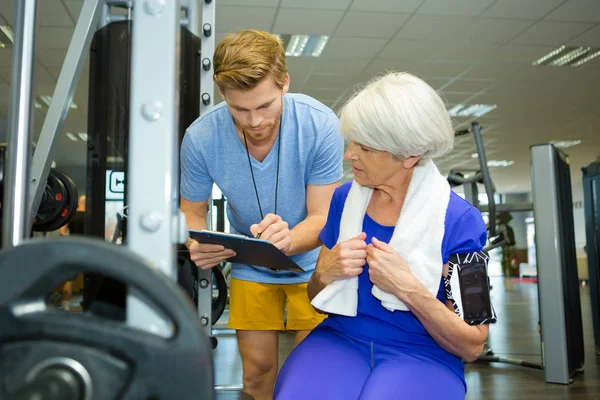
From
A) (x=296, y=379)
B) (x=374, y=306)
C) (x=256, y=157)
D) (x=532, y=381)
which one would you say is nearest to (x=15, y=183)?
(x=296, y=379)

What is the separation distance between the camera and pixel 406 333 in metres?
1.19

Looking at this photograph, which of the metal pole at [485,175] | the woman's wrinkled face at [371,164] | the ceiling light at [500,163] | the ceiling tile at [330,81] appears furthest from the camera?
the ceiling light at [500,163]

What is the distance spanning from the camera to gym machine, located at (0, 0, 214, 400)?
507mm

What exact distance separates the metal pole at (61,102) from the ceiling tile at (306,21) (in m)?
3.68

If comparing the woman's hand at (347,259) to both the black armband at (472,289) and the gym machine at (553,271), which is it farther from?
the gym machine at (553,271)

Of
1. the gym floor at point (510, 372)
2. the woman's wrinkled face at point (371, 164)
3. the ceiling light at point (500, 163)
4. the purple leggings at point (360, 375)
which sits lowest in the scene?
the gym floor at point (510, 372)

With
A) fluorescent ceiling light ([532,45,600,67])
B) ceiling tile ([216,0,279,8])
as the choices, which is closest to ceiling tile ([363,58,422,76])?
fluorescent ceiling light ([532,45,600,67])

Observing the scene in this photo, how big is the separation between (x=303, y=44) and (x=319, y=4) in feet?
3.47

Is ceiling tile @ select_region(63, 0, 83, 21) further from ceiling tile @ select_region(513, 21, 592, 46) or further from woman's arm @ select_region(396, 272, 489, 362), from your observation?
woman's arm @ select_region(396, 272, 489, 362)

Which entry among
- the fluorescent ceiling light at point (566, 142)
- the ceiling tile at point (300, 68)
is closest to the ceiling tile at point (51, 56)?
the ceiling tile at point (300, 68)

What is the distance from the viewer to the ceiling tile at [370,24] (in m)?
5.02

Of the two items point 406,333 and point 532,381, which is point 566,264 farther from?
point 406,333

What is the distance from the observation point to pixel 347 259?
1.19 metres

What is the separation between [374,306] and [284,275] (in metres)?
0.51
